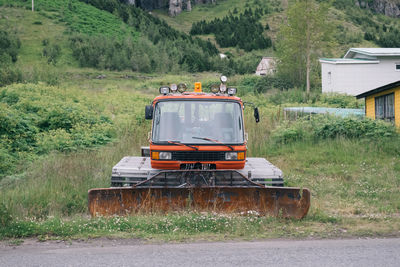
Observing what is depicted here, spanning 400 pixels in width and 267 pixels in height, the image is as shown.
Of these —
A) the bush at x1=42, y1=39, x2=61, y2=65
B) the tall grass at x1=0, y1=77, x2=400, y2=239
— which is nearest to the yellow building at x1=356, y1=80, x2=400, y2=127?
the tall grass at x1=0, y1=77, x2=400, y2=239

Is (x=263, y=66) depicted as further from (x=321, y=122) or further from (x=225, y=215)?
(x=225, y=215)

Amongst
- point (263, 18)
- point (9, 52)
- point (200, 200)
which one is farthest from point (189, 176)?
point (263, 18)

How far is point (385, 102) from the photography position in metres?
21.7

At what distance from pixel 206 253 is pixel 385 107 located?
18.2 meters

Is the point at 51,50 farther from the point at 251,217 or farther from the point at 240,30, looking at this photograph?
the point at 240,30

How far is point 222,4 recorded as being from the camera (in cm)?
14312

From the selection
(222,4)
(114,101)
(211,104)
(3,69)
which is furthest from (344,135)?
(222,4)

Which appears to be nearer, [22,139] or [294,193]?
[294,193]

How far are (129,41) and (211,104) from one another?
54486mm

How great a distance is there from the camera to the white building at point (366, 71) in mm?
36562

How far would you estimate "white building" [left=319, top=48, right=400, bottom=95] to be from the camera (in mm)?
36562

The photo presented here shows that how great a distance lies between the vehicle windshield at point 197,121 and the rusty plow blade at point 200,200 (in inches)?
52.1

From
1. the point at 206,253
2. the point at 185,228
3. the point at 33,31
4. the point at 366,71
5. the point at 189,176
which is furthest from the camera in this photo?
the point at 33,31

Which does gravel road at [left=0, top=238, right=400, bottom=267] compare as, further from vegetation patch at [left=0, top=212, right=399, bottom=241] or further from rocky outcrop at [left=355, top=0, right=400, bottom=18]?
rocky outcrop at [left=355, top=0, right=400, bottom=18]
